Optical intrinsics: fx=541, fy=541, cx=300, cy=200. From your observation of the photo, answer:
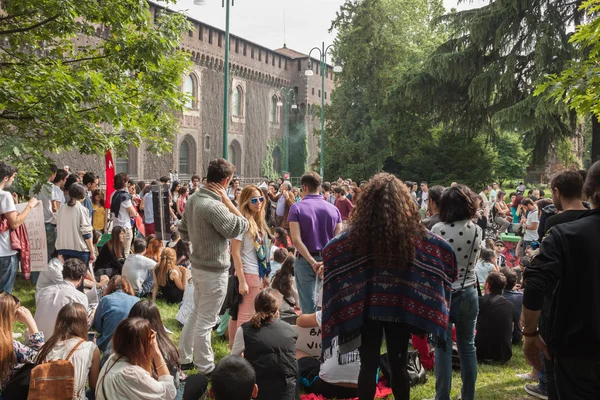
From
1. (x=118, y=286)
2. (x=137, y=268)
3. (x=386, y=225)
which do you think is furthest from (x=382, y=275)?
(x=137, y=268)

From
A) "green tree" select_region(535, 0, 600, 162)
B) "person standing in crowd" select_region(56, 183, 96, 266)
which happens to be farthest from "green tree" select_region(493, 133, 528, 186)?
"person standing in crowd" select_region(56, 183, 96, 266)

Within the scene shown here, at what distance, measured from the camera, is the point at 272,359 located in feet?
13.7

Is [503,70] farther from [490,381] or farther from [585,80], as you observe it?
[490,381]

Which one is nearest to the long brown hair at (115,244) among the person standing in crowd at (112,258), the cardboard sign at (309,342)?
the person standing in crowd at (112,258)

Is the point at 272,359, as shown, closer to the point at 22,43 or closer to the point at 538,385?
the point at 538,385

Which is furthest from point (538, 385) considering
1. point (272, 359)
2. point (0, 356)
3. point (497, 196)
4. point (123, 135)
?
point (497, 196)

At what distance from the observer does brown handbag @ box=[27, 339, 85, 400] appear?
327 cm

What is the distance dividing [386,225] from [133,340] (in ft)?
5.59

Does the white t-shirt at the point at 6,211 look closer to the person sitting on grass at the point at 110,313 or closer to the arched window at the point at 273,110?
the person sitting on grass at the point at 110,313

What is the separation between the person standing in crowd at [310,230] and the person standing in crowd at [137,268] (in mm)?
3156

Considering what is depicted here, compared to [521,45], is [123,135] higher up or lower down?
lower down

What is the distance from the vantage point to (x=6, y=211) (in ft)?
19.0

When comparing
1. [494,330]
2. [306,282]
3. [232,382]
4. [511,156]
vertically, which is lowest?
[494,330]

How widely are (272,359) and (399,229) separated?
1638 mm
